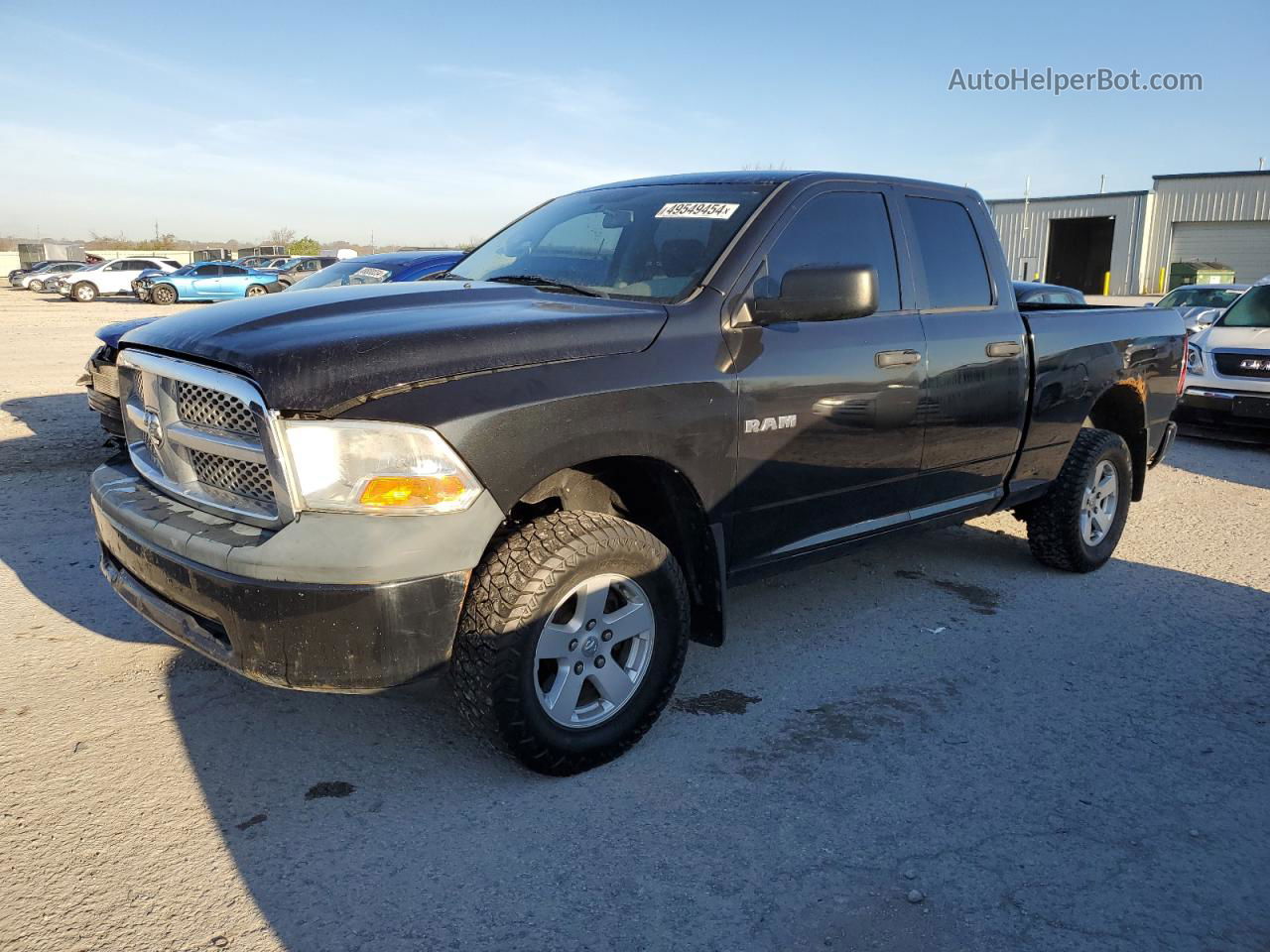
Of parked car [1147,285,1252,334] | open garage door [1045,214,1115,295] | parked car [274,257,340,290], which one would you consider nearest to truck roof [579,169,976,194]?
parked car [1147,285,1252,334]

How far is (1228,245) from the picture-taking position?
1626 inches

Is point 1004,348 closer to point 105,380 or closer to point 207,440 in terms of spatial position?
point 207,440

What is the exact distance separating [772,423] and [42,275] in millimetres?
50270

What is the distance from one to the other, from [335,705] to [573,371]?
1.60m

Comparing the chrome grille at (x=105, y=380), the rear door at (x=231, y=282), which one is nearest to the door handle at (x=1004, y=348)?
the chrome grille at (x=105, y=380)

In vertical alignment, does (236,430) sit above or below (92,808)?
above

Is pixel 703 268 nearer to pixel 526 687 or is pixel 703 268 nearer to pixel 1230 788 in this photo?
pixel 526 687

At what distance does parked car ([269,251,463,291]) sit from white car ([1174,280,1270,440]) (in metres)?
7.21

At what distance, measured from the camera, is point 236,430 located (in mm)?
2791

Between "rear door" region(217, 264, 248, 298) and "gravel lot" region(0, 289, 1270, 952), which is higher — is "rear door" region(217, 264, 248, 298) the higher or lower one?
the higher one

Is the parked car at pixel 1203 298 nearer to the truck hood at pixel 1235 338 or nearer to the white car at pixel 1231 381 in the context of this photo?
the truck hood at pixel 1235 338

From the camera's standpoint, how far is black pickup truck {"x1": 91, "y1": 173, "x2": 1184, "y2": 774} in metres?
2.62

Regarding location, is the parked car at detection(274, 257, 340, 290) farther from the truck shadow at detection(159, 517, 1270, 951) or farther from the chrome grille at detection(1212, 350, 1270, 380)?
the truck shadow at detection(159, 517, 1270, 951)

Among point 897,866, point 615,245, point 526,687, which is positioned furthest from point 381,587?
point 615,245
